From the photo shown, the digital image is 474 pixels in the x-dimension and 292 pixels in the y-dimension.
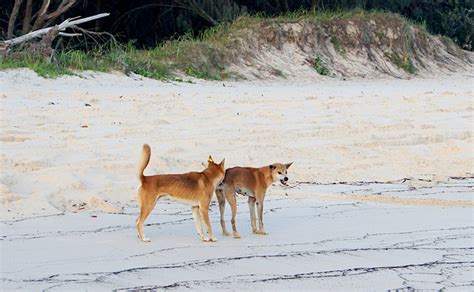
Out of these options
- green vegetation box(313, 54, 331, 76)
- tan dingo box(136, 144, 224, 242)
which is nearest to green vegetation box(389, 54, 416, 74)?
green vegetation box(313, 54, 331, 76)

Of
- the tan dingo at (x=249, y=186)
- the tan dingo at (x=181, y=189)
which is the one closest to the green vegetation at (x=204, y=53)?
the tan dingo at (x=249, y=186)

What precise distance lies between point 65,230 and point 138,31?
53.4 ft

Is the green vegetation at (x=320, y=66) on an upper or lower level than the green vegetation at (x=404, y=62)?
upper

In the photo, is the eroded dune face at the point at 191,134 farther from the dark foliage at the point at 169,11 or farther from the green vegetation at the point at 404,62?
the dark foliage at the point at 169,11

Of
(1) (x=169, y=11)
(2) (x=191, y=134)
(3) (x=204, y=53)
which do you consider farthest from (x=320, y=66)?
(2) (x=191, y=134)

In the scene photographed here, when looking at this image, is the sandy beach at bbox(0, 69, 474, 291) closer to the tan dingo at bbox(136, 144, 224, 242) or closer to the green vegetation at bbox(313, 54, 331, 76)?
the tan dingo at bbox(136, 144, 224, 242)

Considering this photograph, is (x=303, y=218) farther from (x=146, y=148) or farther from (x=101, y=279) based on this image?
(x=101, y=279)

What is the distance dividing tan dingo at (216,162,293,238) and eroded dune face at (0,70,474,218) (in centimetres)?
102

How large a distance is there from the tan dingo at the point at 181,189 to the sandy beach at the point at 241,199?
0.17 meters

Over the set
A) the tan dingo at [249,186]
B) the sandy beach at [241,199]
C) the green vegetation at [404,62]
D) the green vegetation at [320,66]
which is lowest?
the green vegetation at [404,62]

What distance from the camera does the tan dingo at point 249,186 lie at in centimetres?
734

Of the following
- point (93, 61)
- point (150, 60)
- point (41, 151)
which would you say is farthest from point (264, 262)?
point (150, 60)

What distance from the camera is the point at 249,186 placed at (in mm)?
7453

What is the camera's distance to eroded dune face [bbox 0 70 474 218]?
842 centimetres
